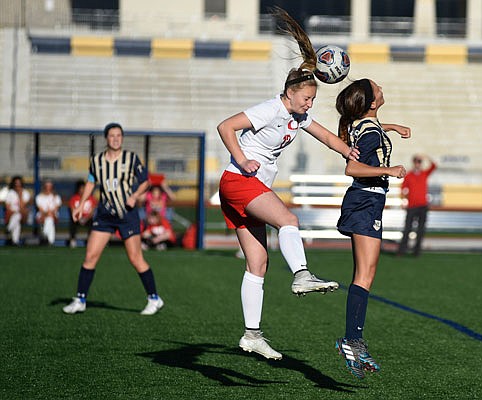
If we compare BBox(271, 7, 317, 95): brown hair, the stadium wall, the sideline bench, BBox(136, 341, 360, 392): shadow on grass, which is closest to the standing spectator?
the sideline bench

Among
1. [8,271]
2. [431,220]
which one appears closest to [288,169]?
[431,220]

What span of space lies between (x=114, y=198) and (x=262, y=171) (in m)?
3.17

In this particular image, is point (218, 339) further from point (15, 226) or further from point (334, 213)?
point (334, 213)

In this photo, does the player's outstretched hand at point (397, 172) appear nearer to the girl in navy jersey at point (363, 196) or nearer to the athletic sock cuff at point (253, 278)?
the girl in navy jersey at point (363, 196)

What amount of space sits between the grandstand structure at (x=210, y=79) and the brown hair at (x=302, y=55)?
26.3 meters

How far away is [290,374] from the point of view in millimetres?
6145

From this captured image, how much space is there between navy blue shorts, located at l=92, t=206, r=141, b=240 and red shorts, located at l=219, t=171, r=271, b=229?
2.98 meters

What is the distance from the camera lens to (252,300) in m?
6.07

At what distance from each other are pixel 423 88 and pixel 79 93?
1342cm

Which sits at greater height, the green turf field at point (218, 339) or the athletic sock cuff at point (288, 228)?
the athletic sock cuff at point (288, 228)

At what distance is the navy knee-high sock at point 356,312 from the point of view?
5.62 meters

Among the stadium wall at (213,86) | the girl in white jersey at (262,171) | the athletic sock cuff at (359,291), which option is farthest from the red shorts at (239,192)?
the stadium wall at (213,86)

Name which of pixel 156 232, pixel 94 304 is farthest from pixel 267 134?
pixel 156 232

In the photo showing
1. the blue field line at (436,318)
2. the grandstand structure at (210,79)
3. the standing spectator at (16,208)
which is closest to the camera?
the blue field line at (436,318)
